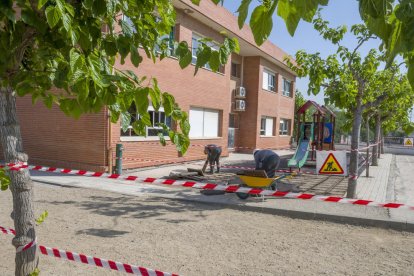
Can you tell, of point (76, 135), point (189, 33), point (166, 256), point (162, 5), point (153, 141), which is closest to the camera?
point (162, 5)

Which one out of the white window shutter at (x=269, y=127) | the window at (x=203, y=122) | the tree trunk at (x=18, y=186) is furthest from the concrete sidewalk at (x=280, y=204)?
the white window shutter at (x=269, y=127)

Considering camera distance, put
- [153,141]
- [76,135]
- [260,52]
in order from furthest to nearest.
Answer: [260,52]
[153,141]
[76,135]

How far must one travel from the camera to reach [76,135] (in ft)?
39.8

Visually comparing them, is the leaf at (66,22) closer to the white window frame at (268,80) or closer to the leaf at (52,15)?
the leaf at (52,15)

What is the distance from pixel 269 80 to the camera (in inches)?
1016

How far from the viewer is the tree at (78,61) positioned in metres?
1.61

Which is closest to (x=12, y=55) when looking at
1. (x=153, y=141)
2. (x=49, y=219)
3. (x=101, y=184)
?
(x=49, y=219)

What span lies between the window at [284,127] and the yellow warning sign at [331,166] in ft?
70.0

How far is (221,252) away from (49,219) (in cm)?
330

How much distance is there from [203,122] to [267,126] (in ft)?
33.2

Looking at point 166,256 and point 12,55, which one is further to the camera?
point 166,256

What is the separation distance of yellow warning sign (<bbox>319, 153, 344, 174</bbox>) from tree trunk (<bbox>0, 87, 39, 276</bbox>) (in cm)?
726

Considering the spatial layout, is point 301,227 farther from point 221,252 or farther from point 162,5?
point 162,5

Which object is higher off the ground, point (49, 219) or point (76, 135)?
point (76, 135)
